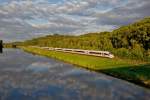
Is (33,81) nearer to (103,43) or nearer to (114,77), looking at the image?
(114,77)

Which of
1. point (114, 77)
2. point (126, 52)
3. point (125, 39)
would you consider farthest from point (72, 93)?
point (125, 39)

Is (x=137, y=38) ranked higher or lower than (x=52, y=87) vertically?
higher

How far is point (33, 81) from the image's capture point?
93.5 feet

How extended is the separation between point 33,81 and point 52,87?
4209 millimetres

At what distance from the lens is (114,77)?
31.0m

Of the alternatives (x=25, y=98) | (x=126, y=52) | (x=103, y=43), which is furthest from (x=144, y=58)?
(x=103, y=43)

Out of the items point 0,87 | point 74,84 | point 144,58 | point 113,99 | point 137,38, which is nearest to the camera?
point 113,99

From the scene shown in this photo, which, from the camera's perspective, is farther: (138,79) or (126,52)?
Answer: (126,52)

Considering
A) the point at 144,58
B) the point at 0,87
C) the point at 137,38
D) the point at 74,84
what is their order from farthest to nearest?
the point at 137,38 → the point at 144,58 → the point at 74,84 → the point at 0,87

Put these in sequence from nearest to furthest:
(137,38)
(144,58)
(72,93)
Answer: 1. (72,93)
2. (144,58)
3. (137,38)

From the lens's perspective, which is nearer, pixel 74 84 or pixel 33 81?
pixel 74 84

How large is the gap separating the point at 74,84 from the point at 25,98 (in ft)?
25.2

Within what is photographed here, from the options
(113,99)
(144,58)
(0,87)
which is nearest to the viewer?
(113,99)

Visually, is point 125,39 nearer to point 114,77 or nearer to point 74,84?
point 114,77
